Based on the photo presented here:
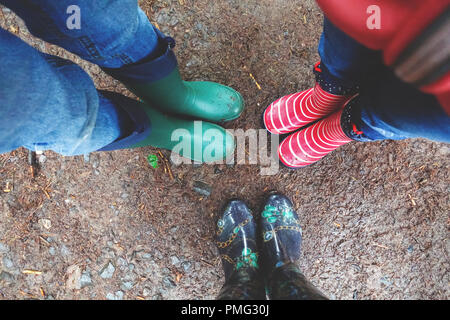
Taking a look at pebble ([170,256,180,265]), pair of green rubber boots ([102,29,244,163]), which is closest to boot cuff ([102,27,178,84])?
pair of green rubber boots ([102,29,244,163])

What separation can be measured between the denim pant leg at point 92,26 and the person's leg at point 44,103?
8cm

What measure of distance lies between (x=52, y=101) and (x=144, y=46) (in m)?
0.38

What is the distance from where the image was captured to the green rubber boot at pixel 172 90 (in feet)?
3.32

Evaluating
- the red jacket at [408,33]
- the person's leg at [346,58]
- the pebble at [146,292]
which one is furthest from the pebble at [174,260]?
the red jacket at [408,33]

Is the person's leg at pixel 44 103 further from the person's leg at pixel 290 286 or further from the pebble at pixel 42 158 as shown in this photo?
the pebble at pixel 42 158

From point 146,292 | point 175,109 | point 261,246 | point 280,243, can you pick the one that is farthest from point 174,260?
point 175,109

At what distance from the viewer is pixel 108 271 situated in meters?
1.66

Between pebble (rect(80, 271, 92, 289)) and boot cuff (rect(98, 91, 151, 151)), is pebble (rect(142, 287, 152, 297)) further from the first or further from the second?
boot cuff (rect(98, 91, 151, 151))

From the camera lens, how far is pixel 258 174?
1705mm

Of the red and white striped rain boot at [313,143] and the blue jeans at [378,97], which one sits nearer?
the blue jeans at [378,97]

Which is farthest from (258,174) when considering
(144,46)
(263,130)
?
(144,46)

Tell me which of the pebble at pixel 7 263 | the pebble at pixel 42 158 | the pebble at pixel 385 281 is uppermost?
the pebble at pixel 42 158

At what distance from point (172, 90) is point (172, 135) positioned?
0.77ft
